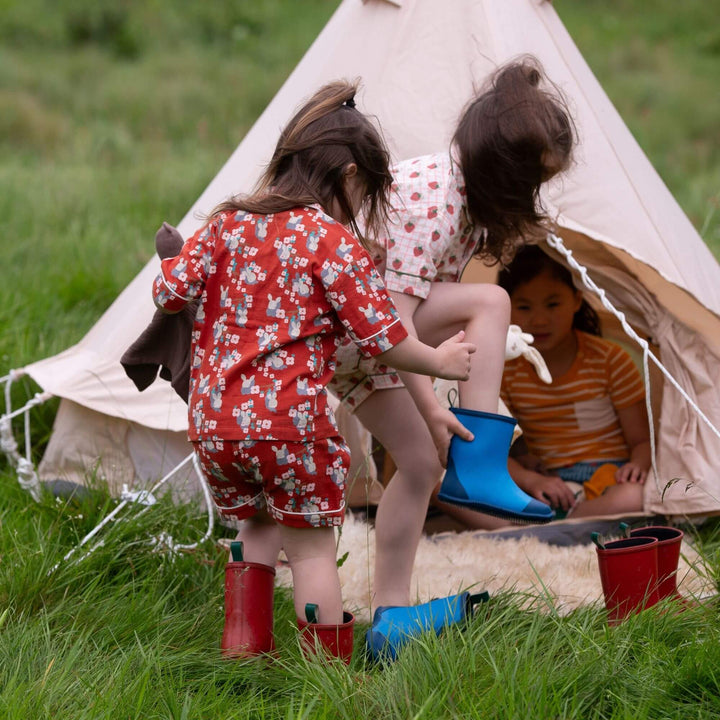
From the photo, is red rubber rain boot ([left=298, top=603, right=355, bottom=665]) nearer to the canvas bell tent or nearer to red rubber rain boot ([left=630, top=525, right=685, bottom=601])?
red rubber rain boot ([left=630, top=525, right=685, bottom=601])

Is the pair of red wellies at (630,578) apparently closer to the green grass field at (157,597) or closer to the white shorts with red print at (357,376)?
the green grass field at (157,597)

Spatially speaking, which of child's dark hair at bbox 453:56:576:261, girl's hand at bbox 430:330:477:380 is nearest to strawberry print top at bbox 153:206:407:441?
girl's hand at bbox 430:330:477:380

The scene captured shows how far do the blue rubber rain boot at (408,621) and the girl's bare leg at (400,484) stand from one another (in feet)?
0.44

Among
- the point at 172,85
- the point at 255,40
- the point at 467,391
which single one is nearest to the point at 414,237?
the point at 467,391

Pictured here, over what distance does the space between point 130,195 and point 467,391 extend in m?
4.01

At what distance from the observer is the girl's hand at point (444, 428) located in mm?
2051

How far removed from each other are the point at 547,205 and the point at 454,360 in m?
0.98

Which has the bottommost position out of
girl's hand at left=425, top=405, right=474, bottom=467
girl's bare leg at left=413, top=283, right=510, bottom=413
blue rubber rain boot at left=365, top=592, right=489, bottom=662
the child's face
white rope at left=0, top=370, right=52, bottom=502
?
the child's face

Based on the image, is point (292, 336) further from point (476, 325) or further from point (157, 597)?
point (157, 597)

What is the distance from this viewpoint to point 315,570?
6.37ft

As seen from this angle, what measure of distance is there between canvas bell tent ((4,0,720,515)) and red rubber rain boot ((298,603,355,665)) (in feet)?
3.22

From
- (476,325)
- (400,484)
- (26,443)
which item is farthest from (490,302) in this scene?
(26,443)

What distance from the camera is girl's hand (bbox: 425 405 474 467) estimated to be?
6.73 feet

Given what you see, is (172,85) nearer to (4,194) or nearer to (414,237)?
(4,194)
